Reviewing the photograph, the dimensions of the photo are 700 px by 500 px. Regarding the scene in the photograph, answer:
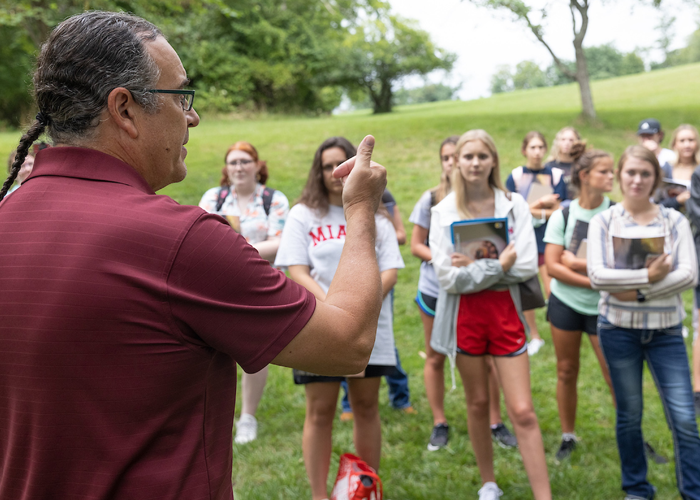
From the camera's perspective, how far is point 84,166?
4.52 feet

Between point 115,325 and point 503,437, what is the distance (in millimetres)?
4087

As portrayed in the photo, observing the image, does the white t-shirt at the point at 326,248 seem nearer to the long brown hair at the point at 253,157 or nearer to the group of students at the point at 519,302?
the group of students at the point at 519,302

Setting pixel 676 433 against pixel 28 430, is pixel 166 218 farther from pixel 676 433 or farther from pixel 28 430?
pixel 676 433

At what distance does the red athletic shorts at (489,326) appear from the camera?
365cm

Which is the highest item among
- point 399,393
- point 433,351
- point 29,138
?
point 29,138

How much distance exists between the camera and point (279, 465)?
14.5 feet

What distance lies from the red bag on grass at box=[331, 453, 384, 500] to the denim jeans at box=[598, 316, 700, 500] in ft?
5.33

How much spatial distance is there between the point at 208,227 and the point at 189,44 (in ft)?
92.0

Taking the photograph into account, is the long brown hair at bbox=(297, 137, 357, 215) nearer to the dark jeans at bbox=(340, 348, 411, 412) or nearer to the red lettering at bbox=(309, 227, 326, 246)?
the red lettering at bbox=(309, 227, 326, 246)

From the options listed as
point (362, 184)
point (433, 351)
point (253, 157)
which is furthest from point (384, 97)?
point (362, 184)

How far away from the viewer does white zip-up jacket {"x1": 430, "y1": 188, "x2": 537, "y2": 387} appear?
370 cm

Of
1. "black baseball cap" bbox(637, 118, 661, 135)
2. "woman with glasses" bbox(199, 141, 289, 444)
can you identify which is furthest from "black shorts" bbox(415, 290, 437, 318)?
"black baseball cap" bbox(637, 118, 661, 135)

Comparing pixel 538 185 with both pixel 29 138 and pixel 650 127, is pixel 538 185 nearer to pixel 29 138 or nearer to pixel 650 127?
pixel 650 127

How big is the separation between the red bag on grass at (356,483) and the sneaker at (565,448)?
171cm
